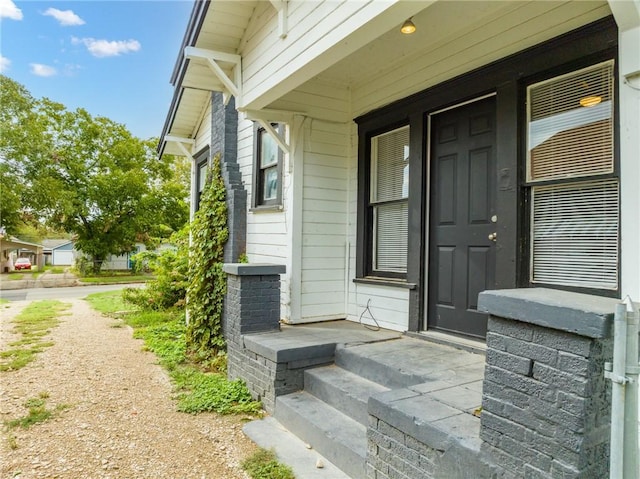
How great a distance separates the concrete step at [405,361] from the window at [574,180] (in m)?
0.83

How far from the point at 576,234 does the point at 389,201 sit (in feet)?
6.35

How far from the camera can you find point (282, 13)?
11.5 feet

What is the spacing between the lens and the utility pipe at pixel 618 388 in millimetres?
1287

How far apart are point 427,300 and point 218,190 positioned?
3350 mm

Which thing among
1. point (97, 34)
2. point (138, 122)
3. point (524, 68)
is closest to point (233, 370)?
point (524, 68)

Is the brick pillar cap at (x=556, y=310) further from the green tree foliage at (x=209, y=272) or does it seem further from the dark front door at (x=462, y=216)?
the green tree foliage at (x=209, y=272)

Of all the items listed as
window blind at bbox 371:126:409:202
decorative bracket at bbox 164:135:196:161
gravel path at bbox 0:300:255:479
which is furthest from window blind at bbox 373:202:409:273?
decorative bracket at bbox 164:135:196:161

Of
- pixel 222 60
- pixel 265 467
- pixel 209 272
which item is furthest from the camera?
pixel 209 272

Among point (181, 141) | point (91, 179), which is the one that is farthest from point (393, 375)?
point (91, 179)

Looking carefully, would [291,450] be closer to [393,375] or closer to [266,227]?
[393,375]

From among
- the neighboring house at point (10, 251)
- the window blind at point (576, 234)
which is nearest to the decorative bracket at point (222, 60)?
the window blind at point (576, 234)

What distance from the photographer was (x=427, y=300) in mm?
3883

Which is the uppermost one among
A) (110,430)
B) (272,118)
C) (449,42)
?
(449,42)

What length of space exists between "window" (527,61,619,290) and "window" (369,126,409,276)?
4.65ft
